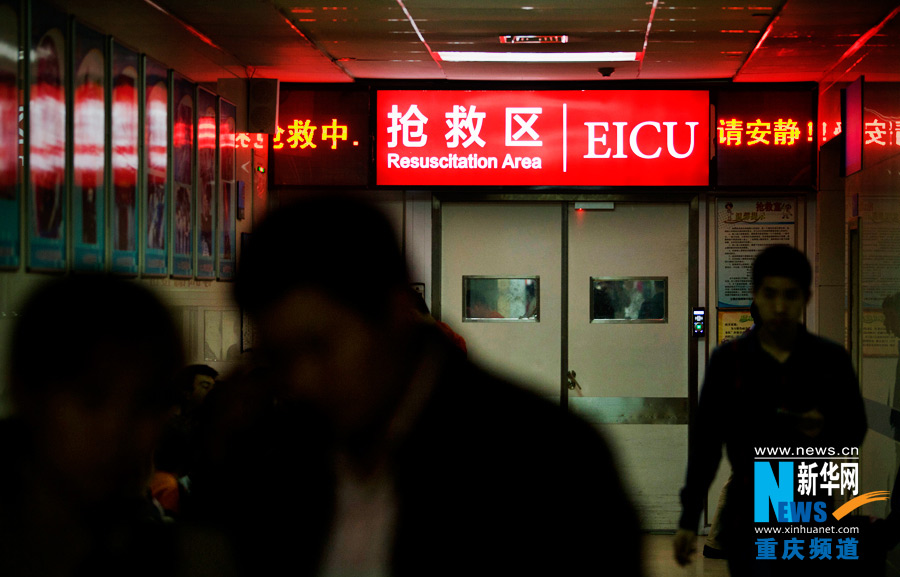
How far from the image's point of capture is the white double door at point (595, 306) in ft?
19.4

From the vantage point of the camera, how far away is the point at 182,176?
4.43 meters

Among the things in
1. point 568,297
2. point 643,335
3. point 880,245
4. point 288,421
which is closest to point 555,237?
point 568,297

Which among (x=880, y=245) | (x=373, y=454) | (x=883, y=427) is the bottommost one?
(x=883, y=427)

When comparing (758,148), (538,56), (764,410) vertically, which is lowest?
(764,410)

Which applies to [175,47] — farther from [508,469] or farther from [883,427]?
[883,427]

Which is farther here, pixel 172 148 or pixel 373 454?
pixel 172 148

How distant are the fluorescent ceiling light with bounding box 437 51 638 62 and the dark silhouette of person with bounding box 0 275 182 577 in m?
3.72

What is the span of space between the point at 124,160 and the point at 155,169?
1.14 ft

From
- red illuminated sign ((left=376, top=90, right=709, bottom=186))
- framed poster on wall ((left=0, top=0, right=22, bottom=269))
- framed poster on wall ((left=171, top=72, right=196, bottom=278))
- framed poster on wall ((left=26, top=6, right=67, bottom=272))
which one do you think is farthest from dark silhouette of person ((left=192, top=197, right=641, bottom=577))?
red illuminated sign ((left=376, top=90, right=709, bottom=186))

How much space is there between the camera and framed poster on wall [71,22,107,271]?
10.7ft

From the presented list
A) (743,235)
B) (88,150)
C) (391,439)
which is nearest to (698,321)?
(743,235)

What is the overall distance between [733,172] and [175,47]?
3589 millimetres

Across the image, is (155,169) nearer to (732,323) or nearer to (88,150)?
(88,150)

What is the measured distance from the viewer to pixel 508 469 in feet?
3.80
